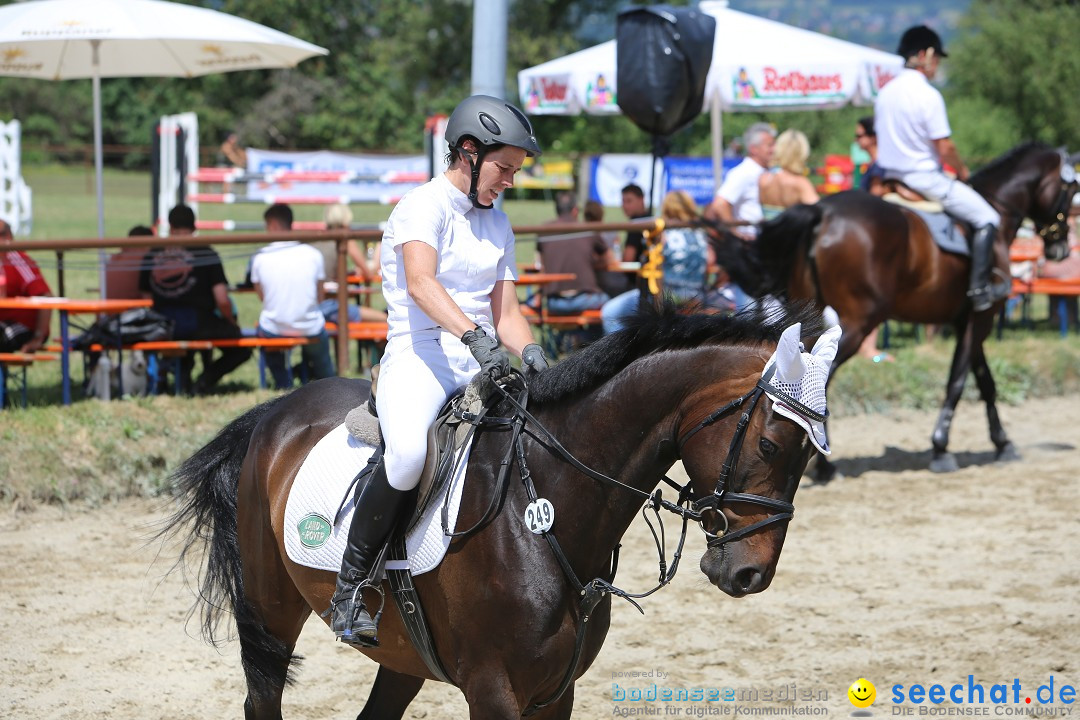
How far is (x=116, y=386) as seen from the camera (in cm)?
872

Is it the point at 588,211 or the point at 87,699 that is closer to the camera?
the point at 87,699

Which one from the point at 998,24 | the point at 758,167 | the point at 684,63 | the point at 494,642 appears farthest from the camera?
the point at 998,24

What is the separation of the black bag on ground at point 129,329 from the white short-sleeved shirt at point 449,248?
5.69m

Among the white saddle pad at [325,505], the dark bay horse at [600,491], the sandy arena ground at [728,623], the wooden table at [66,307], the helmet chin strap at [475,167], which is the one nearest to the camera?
the dark bay horse at [600,491]

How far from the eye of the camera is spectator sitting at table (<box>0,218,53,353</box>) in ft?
28.3

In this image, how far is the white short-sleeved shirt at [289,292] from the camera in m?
9.09

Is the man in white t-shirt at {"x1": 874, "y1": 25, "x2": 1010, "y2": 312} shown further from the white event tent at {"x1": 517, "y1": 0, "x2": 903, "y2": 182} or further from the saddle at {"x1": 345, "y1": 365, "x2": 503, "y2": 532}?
the saddle at {"x1": 345, "y1": 365, "x2": 503, "y2": 532}

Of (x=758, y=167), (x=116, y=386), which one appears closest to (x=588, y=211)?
(x=758, y=167)

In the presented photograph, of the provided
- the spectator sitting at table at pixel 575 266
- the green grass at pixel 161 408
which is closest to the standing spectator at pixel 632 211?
the spectator sitting at table at pixel 575 266

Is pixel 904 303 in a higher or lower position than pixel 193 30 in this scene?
lower

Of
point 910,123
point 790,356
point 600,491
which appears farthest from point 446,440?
point 910,123

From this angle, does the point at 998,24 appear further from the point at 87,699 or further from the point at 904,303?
the point at 87,699

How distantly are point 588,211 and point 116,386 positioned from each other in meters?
5.37

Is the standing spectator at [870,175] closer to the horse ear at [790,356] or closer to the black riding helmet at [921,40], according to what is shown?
the black riding helmet at [921,40]
